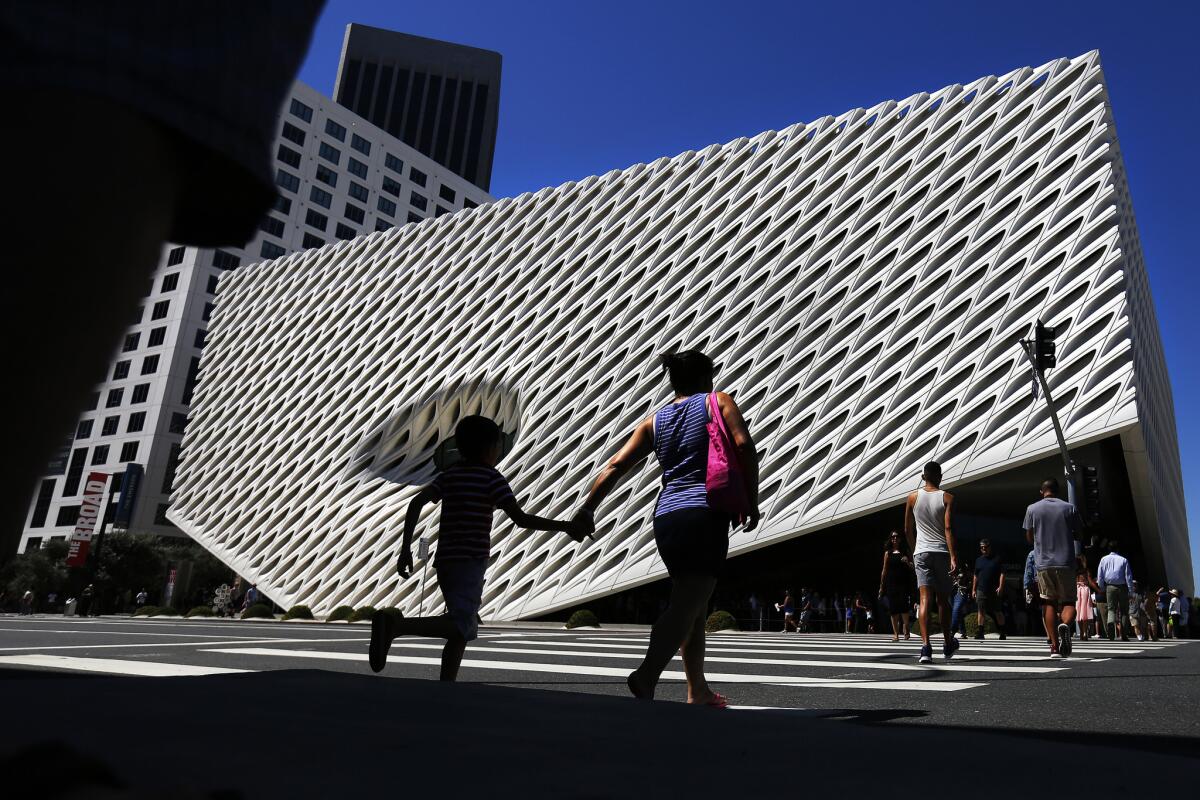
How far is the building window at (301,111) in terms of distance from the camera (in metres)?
68.5

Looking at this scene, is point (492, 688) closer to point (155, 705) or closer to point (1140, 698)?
point (155, 705)

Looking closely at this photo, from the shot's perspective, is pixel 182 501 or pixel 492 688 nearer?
pixel 492 688

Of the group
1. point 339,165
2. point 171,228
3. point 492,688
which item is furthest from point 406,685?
point 339,165

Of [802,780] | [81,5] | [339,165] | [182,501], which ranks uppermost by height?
[339,165]

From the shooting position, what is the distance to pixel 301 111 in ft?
227

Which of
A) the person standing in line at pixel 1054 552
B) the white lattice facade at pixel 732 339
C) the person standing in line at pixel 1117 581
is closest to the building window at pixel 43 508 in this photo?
the white lattice facade at pixel 732 339

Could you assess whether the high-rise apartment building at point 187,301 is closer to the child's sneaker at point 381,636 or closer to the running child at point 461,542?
the running child at point 461,542

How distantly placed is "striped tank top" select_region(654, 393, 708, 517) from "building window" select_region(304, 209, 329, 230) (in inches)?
2784

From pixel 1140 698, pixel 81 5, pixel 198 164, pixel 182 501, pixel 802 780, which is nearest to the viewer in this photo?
pixel 81 5

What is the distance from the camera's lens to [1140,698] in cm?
494

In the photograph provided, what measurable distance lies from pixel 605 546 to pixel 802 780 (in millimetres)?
24218

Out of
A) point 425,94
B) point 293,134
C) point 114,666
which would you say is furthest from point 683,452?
point 425,94

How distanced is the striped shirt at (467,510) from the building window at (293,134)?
7038cm

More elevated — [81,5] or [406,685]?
[81,5]
